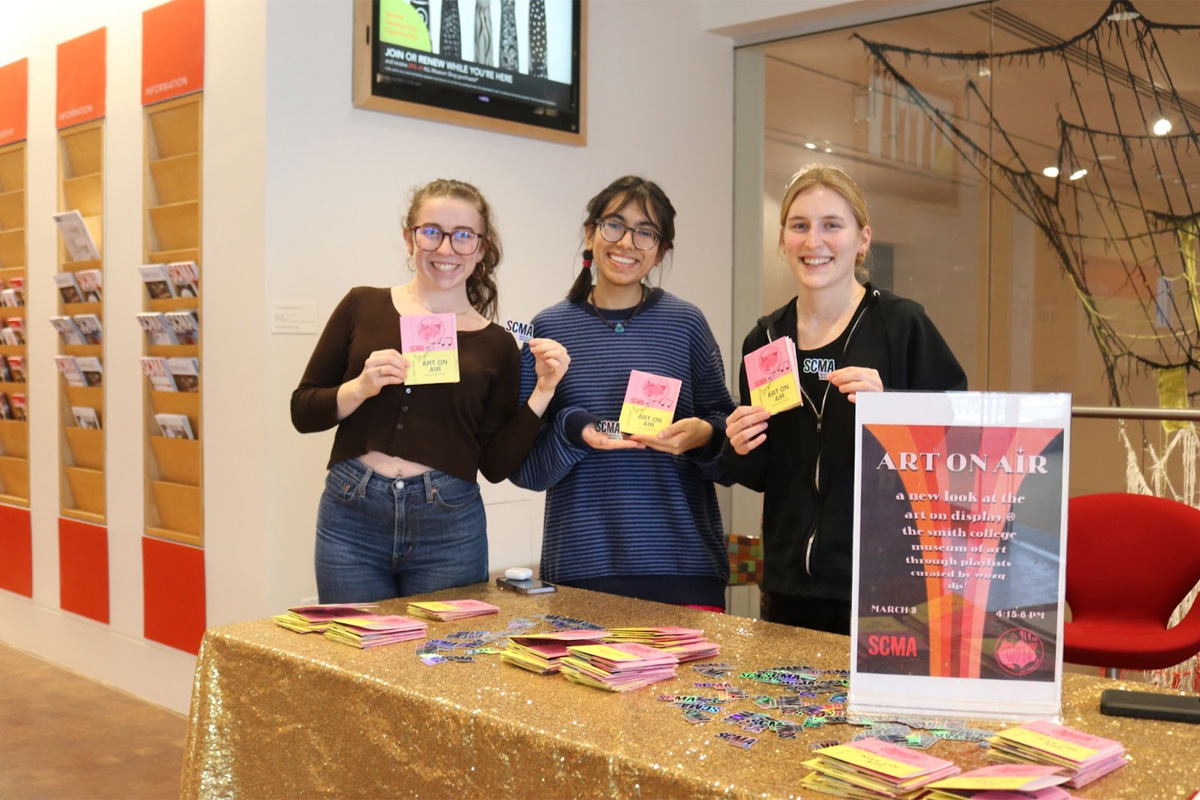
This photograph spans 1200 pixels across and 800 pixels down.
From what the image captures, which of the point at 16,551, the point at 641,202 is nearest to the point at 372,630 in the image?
the point at 641,202

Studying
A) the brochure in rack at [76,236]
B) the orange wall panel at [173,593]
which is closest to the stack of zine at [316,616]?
the orange wall panel at [173,593]

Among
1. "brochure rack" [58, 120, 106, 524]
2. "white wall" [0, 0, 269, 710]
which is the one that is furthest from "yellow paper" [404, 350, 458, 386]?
"brochure rack" [58, 120, 106, 524]

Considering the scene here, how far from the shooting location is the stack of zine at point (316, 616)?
200 centimetres

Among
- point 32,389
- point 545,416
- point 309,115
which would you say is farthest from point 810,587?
point 32,389

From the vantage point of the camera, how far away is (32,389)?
5.05 metres

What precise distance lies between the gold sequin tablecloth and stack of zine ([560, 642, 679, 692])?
2 cm

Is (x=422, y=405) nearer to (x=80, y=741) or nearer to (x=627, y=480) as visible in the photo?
(x=627, y=480)

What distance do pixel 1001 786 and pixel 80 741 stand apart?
350cm

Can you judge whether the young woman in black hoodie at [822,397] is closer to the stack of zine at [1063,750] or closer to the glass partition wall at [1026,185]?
the stack of zine at [1063,750]

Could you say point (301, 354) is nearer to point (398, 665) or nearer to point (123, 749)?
point (123, 749)

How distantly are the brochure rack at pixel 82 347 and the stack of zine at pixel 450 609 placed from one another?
9.65 feet

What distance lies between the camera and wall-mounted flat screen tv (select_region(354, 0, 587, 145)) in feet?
12.8

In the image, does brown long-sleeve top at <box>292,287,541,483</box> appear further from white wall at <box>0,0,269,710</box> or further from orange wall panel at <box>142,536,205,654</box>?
orange wall panel at <box>142,536,205,654</box>

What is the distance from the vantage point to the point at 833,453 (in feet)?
7.02
